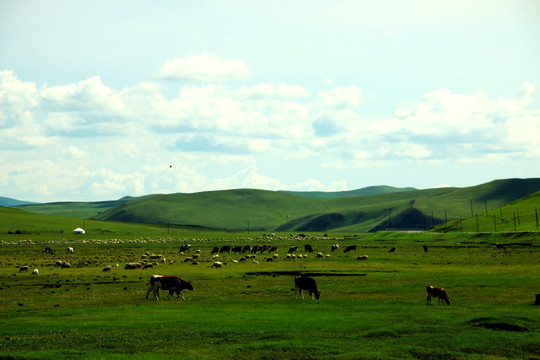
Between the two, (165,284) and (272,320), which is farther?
(165,284)

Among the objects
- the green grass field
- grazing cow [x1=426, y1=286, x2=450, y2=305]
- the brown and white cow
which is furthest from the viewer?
the brown and white cow

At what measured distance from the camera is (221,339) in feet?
91.4

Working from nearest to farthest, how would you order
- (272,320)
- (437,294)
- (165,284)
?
(272,320) → (437,294) → (165,284)

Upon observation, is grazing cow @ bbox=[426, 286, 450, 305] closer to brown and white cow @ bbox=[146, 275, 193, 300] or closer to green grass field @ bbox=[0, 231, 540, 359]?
green grass field @ bbox=[0, 231, 540, 359]

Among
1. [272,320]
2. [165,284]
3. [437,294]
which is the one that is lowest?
[272,320]

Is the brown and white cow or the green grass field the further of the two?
the brown and white cow

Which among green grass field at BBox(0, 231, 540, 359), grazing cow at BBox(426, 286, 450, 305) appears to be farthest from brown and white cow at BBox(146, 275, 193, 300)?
grazing cow at BBox(426, 286, 450, 305)

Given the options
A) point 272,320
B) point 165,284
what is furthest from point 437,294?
point 165,284

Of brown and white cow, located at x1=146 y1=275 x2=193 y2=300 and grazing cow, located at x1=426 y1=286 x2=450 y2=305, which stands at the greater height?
brown and white cow, located at x1=146 y1=275 x2=193 y2=300

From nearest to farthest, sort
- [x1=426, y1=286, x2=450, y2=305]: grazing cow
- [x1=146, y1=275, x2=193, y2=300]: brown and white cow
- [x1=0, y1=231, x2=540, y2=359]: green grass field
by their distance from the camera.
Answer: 1. [x1=0, y1=231, x2=540, y2=359]: green grass field
2. [x1=426, y1=286, x2=450, y2=305]: grazing cow
3. [x1=146, y1=275, x2=193, y2=300]: brown and white cow

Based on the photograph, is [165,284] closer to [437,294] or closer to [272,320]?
[272,320]

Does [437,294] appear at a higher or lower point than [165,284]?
lower

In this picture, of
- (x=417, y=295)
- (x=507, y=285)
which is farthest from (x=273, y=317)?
(x=507, y=285)

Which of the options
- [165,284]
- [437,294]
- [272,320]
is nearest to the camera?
[272,320]
